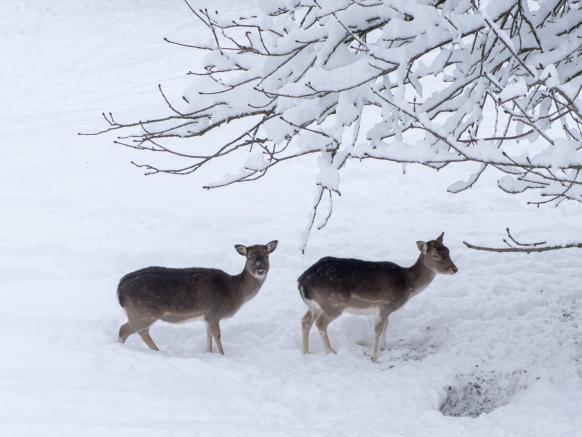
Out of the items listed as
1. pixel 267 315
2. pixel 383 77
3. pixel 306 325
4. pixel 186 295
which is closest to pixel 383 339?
pixel 306 325

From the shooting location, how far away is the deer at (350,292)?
324 inches

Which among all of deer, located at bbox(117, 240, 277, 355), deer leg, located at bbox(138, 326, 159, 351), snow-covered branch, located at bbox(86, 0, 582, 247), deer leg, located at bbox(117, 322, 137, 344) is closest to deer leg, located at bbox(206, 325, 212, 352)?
deer, located at bbox(117, 240, 277, 355)

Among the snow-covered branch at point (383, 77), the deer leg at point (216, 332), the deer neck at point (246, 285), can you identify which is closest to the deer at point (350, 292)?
the deer neck at point (246, 285)

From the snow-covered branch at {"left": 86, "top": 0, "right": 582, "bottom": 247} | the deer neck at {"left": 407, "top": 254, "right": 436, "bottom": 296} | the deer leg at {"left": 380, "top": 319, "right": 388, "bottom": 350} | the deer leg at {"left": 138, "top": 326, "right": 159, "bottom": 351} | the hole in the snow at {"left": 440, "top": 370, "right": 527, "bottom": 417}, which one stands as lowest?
the hole in the snow at {"left": 440, "top": 370, "right": 527, "bottom": 417}

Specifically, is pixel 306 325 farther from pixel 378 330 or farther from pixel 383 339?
pixel 383 339

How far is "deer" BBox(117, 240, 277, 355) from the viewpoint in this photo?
788 centimetres

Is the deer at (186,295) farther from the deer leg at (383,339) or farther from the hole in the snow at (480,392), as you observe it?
the hole in the snow at (480,392)

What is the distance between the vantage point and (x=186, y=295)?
26.6 feet

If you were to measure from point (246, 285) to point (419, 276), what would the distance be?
197 centimetres

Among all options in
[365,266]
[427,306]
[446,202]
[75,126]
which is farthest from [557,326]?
[75,126]

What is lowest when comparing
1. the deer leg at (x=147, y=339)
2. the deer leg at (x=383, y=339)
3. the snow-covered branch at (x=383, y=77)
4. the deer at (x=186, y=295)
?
the deer leg at (x=147, y=339)

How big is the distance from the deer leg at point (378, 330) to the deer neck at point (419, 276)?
0.60m

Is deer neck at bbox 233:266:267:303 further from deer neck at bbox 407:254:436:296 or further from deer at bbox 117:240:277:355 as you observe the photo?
deer neck at bbox 407:254:436:296

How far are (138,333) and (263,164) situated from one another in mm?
2833
